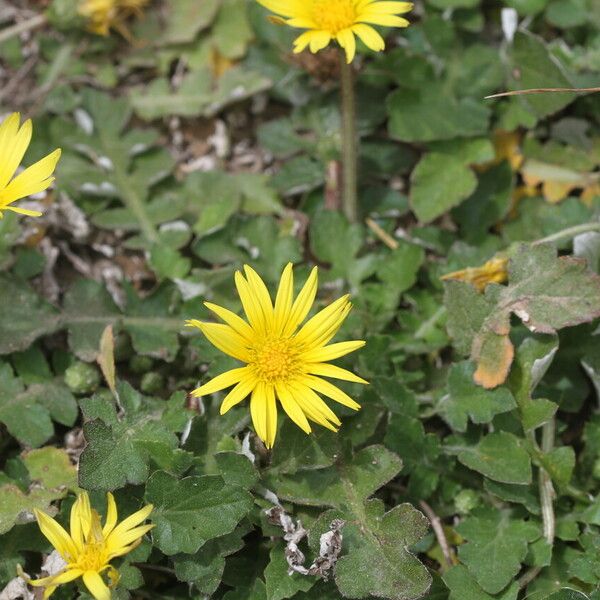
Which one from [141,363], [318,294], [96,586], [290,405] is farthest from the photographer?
[318,294]

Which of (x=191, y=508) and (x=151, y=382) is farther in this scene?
(x=151, y=382)

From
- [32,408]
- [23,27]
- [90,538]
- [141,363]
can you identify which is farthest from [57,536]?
[23,27]

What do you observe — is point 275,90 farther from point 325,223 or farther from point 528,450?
point 528,450

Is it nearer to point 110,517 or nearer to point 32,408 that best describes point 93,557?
point 110,517

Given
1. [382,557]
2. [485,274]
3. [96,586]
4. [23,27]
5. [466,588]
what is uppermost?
[23,27]

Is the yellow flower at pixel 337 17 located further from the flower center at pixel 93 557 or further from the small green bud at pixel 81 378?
the flower center at pixel 93 557

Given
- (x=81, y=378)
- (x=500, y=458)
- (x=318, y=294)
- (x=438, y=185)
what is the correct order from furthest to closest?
(x=438, y=185) < (x=318, y=294) < (x=81, y=378) < (x=500, y=458)

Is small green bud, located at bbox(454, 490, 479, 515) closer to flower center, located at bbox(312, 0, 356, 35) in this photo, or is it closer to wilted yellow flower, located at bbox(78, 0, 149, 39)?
flower center, located at bbox(312, 0, 356, 35)
